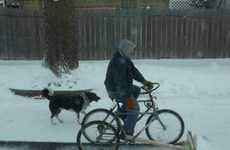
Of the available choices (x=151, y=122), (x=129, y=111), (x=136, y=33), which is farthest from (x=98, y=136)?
(x=136, y=33)

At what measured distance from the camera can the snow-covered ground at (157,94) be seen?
6.66 m

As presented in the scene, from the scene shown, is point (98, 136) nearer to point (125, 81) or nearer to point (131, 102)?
point (131, 102)

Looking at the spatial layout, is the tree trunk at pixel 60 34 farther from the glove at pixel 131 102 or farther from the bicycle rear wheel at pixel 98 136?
the glove at pixel 131 102

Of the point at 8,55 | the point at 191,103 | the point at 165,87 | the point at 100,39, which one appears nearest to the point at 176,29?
the point at 100,39

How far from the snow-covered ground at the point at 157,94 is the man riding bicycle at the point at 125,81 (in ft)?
4.10

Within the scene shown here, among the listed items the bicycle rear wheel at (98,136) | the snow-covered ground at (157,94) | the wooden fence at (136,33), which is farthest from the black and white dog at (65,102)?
the wooden fence at (136,33)

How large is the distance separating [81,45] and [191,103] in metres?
4.48

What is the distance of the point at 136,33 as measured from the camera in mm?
11359

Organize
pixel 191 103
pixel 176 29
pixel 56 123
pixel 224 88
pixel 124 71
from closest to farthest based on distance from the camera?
pixel 124 71 → pixel 56 123 → pixel 191 103 → pixel 224 88 → pixel 176 29

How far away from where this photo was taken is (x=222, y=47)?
11.5m

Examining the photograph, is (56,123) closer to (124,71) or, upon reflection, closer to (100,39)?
(124,71)

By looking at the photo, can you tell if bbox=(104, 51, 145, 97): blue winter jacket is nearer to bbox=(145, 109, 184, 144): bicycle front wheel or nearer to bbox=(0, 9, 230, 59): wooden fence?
bbox=(145, 109, 184, 144): bicycle front wheel

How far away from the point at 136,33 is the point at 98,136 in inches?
244

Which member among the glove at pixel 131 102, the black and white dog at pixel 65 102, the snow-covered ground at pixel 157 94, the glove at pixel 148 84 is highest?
the glove at pixel 148 84
